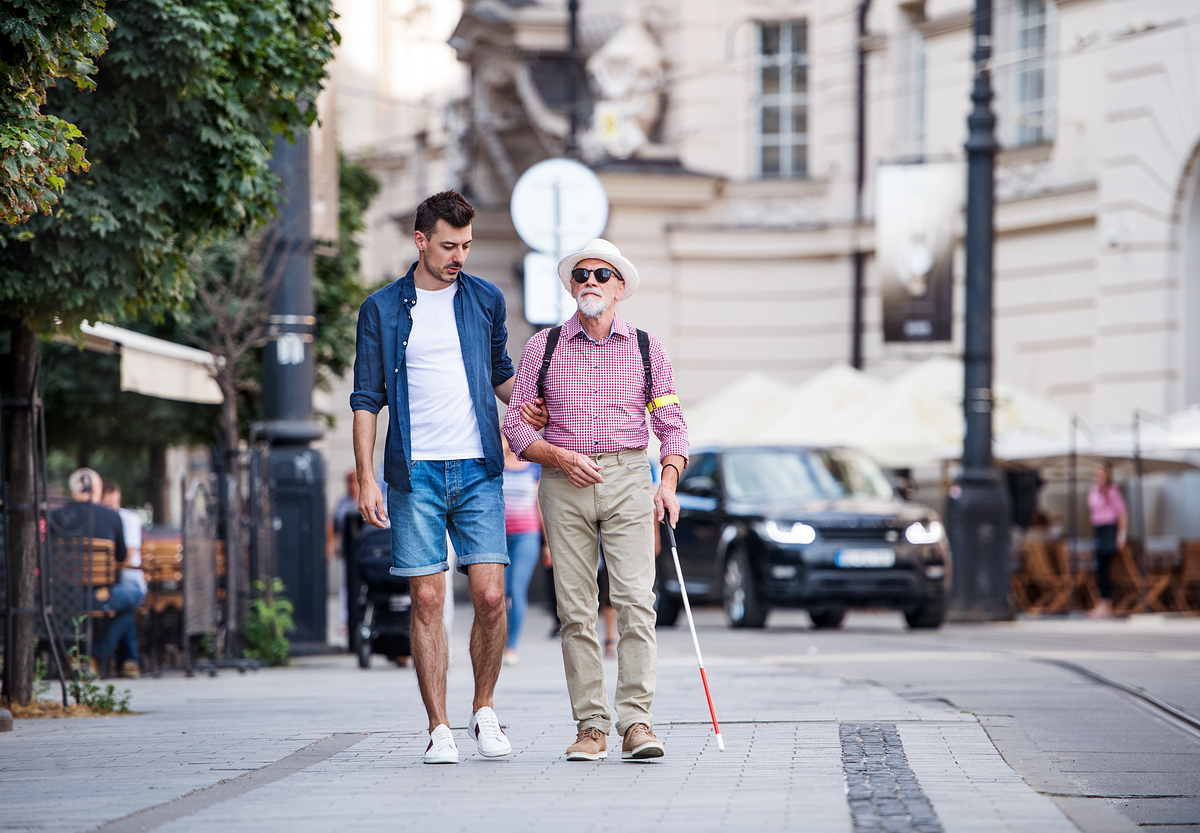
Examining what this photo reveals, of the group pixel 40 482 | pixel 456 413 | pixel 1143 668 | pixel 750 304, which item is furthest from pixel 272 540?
pixel 750 304

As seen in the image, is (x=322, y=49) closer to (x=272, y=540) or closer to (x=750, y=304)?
(x=272, y=540)

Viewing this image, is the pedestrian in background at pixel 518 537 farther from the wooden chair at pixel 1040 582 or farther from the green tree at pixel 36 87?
the wooden chair at pixel 1040 582

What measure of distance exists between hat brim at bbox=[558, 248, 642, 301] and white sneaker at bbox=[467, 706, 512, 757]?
1.65 meters

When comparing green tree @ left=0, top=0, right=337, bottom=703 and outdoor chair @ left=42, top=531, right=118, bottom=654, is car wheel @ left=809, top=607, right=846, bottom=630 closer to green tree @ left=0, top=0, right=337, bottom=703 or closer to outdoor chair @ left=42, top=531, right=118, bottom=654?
outdoor chair @ left=42, top=531, right=118, bottom=654

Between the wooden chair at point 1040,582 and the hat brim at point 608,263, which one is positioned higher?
the hat brim at point 608,263

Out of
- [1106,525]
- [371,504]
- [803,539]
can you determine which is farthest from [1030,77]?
[371,504]

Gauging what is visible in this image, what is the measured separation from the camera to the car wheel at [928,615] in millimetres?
17797

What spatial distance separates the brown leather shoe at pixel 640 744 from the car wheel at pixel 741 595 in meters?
10.9

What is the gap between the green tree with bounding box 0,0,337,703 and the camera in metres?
9.31

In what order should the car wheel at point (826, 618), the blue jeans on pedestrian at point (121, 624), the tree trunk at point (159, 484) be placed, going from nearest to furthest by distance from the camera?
the blue jeans on pedestrian at point (121, 624) < the car wheel at point (826, 618) < the tree trunk at point (159, 484)

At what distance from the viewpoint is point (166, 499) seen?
32.4 metres

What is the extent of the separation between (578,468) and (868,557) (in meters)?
10.7

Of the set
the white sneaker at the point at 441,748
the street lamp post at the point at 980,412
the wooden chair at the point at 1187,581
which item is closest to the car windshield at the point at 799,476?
the street lamp post at the point at 980,412

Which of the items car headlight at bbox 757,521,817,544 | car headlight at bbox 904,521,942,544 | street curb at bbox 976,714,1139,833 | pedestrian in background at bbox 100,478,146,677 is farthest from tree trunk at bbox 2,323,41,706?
Result: car headlight at bbox 904,521,942,544
